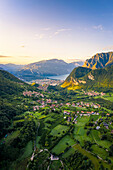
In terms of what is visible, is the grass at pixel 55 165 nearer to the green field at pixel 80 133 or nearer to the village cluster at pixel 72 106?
the green field at pixel 80 133

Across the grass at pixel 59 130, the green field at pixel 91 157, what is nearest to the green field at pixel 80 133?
the green field at pixel 91 157

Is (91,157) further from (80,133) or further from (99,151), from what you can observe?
(80,133)

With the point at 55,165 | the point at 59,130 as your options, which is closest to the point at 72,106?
the point at 59,130

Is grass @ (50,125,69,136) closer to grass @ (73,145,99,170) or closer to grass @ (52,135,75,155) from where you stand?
grass @ (52,135,75,155)

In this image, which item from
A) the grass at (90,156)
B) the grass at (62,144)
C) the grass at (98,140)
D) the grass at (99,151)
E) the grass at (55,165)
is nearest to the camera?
the grass at (55,165)

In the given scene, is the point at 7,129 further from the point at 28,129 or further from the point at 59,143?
the point at 59,143

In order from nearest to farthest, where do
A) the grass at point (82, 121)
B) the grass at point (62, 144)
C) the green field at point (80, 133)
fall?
the grass at point (62, 144) < the green field at point (80, 133) < the grass at point (82, 121)
